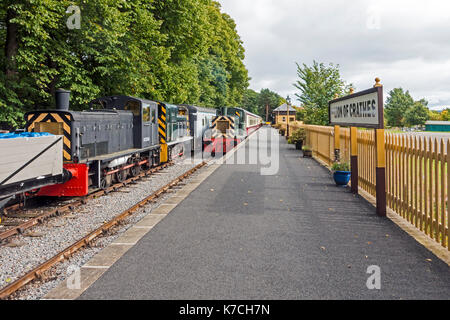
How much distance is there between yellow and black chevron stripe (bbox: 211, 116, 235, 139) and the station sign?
13.8m

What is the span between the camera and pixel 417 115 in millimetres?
109875

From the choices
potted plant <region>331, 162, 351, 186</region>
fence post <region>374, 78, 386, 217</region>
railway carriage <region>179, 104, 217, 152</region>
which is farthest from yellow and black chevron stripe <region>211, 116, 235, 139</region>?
fence post <region>374, 78, 386, 217</region>

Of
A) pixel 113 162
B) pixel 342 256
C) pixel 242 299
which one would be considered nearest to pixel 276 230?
pixel 342 256

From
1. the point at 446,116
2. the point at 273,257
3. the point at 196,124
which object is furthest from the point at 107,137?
the point at 446,116

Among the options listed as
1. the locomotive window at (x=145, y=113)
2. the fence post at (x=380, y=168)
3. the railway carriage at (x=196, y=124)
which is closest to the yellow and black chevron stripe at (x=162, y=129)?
the locomotive window at (x=145, y=113)

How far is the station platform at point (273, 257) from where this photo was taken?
456 centimetres

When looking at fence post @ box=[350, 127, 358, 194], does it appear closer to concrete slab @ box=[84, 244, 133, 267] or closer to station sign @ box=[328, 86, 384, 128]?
station sign @ box=[328, 86, 384, 128]

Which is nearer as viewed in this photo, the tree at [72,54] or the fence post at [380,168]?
the fence post at [380,168]

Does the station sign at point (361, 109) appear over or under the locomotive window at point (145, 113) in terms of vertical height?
under

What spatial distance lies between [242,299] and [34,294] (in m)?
2.48

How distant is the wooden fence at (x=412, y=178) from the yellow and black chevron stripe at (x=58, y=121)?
7.65m

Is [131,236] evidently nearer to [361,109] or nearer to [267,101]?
[361,109]

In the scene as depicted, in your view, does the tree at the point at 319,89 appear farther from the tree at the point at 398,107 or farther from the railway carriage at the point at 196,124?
the tree at the point at 398,107
